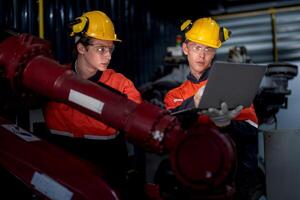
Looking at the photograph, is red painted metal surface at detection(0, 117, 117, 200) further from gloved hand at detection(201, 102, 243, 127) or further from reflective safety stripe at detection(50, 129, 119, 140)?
reflective safety stripe at detection(50, 129, 119, 140)

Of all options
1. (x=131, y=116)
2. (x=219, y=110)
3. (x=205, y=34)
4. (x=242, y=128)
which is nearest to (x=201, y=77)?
(x=205, y=34)

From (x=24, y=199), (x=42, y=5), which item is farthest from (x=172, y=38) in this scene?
(x=24, y=199)

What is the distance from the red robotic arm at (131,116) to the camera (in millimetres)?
1168

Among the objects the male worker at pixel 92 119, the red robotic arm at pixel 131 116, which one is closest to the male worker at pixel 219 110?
the male worker at pixel 92 119

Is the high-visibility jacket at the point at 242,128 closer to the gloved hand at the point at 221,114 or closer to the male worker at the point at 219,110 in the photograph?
the male worker at the point at 219,110

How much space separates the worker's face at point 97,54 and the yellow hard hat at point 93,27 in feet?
0.16

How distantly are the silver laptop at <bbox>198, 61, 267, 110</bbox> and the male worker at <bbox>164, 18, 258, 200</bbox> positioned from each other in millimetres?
61

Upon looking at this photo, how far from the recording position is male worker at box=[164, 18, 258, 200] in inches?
82.6

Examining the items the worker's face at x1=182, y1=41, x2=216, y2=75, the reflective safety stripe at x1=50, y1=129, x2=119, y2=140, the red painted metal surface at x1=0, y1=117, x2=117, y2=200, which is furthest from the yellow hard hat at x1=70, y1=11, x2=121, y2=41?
the red painted metal surface at x1=0, y1=117, x2=117, y2=200

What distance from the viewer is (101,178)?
4.63 ft

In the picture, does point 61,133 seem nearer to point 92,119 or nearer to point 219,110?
point 92,119

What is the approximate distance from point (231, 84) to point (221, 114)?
157mm

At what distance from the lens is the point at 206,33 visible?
8.59ft

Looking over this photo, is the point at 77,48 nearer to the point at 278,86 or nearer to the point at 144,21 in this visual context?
the point at 144,21
